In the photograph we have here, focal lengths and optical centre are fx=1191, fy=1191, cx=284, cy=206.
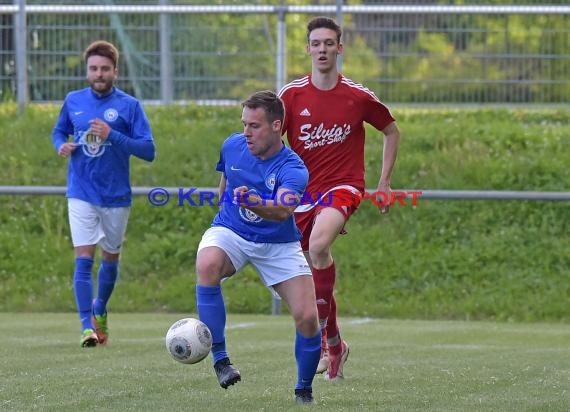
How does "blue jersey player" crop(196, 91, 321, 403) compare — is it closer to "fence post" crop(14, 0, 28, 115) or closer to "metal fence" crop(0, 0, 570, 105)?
"metal fence" crop(0, 0, 570, 105)

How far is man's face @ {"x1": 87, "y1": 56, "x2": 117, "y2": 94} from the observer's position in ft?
30.7

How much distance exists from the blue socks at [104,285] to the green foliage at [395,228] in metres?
3.60

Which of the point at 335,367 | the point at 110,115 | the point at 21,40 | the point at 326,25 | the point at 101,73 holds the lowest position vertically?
the point at 335,367

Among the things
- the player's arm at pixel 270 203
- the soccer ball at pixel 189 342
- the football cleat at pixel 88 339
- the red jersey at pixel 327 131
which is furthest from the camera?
the football cleat at pixel 88 339

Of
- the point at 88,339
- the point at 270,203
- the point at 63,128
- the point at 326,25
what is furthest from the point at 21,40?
the point at 270,203

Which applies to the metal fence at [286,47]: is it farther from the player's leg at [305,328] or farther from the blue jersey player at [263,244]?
the player's leg at [305,328]

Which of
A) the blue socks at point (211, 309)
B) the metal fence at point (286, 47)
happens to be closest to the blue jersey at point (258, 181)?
the blue socks at point (211, 309)

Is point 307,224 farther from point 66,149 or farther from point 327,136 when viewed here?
point 66,149

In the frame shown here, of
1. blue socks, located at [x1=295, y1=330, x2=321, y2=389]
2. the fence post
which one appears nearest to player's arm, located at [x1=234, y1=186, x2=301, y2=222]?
blue socks, located at [x1=295, y1=330, x2=321, y2=389]

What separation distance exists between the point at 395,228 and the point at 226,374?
8.25 m

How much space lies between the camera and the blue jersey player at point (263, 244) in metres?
6.16

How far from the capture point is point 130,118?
376 inches

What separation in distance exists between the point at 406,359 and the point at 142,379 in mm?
2284

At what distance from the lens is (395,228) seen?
557 inches
